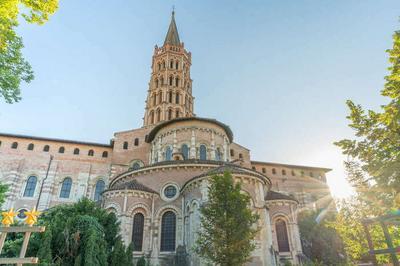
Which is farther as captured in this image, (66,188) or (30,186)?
(66,188)

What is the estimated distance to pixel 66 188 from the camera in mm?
28938

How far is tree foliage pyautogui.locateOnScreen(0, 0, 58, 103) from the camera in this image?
825 cm

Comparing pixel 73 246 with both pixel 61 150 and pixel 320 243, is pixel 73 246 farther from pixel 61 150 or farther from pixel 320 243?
pixel 320 243

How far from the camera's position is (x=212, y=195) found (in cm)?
1376

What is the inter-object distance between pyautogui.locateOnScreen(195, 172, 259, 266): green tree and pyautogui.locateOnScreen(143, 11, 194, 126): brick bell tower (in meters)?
24.3

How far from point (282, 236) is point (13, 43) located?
855 inches

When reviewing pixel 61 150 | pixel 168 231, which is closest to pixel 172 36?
pixel 61 150

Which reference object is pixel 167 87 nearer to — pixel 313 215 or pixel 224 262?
pixel 313 215

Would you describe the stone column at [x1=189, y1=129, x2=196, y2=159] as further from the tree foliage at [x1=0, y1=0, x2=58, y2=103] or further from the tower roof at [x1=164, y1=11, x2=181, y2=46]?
the tower roof at [x1=164, y1=11, x2=181, y2=46]

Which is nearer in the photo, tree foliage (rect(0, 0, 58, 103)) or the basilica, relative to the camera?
tree foliage (rect(0, 0, 58, 103))

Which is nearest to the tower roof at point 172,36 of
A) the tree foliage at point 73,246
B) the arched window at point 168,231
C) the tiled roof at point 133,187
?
the tiled roof at point 133,187

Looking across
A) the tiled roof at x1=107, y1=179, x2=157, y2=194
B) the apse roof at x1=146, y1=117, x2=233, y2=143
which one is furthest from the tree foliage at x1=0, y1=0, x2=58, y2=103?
the apse roof at x1=146, y1=117, x2=233, y2=143

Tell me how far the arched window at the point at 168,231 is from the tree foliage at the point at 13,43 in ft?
44.2

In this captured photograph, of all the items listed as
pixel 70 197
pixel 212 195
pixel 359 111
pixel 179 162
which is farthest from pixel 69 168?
pixel 359 111
